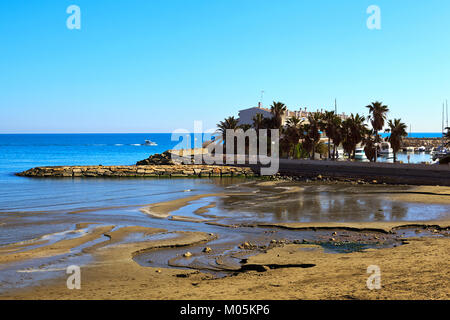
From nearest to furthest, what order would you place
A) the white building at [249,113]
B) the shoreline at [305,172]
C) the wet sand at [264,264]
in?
1. the wet sand at [264,264]
2. the shoreline at [305,172]
3. the white building at [249,113]

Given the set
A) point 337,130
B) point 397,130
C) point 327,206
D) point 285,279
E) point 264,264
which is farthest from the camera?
point 337,130

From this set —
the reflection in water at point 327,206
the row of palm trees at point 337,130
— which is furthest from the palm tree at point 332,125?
the reflection in water at point 327,206

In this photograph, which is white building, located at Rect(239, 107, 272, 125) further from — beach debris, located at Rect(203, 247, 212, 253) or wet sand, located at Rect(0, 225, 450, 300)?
wet sand, located at Rect(0, 225, 450, 300)

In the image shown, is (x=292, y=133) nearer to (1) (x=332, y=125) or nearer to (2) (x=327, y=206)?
(1) (x=332, y=125)

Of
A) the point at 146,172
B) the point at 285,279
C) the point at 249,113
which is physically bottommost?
the point at 285,279

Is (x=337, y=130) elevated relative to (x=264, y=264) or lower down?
elevated

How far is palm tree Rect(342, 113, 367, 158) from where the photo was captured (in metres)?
63.6

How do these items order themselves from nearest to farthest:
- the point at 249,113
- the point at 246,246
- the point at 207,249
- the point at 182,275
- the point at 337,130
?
the point at 182,275
the point at 207,249
the point at 246,246
the point at 337,130
the point at 249,113

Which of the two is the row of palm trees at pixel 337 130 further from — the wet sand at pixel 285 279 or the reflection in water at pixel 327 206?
the wet sand at pixel 285 279

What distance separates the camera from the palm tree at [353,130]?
209ft

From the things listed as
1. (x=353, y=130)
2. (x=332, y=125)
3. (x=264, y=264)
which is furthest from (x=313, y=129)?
(x=264, y=264)

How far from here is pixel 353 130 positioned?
63.9 m
